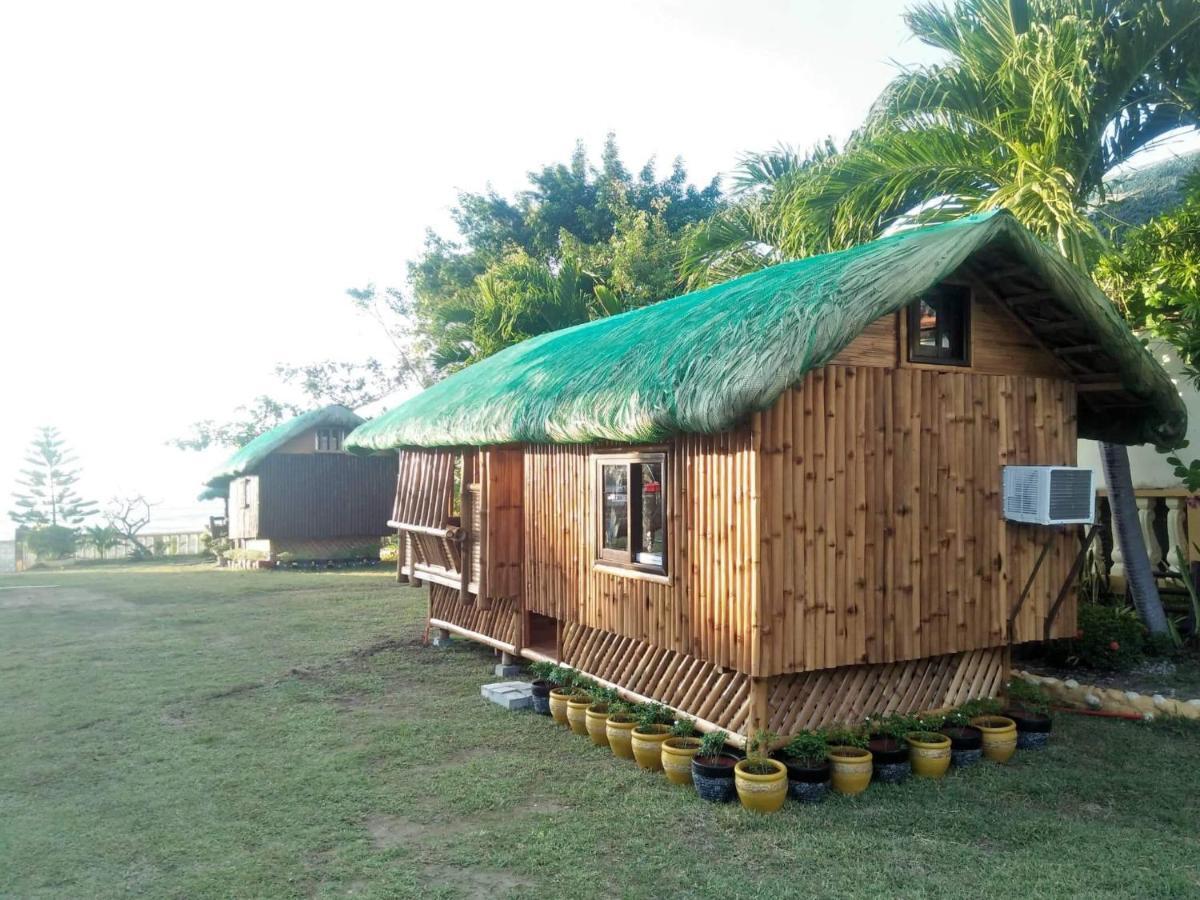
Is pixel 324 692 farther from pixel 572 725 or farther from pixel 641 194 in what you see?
pixel 641 194

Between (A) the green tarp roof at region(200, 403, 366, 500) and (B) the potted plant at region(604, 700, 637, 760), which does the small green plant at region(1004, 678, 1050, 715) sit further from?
(A) the green tarp roof at region(200, 403, 366, 500)

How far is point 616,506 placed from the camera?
29.0 ft

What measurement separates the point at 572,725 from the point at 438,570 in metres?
4.31

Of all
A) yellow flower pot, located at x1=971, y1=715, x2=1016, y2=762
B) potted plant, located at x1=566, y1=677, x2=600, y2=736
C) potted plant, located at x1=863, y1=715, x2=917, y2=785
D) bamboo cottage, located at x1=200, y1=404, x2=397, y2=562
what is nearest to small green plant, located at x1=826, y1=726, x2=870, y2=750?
potted plant, located at x1=863, y1=715, x2=917, y2=785

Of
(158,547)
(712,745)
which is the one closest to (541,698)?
(712,745)

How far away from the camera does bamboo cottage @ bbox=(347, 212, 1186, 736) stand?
22.9 feet

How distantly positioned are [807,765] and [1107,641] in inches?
174

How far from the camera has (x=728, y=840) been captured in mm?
6078

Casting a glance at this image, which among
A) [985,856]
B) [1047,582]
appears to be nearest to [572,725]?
[985,856]

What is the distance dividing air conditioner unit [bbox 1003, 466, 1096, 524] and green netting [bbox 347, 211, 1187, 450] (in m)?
1.07

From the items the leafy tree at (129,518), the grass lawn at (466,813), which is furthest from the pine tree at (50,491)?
the grass lawn at (466,813)

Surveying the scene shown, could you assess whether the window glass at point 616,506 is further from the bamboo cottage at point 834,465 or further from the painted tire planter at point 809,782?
the painted tire planter at point 809,782

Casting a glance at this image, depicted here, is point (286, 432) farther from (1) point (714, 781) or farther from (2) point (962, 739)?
(2) point (962, 739)

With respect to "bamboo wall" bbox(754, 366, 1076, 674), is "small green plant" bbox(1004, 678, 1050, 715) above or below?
below
